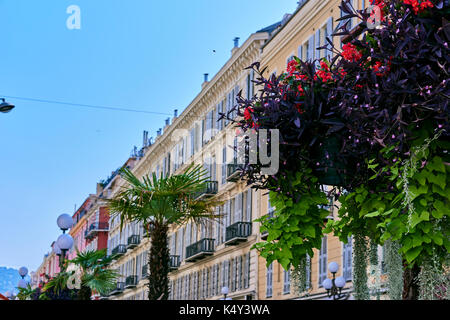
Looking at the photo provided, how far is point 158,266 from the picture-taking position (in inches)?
560

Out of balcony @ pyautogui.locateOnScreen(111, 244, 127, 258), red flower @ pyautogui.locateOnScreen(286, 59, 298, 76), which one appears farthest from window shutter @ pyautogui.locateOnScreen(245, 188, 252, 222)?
red flower @ pyautogui.locateOnScreen(286, 59, 298, 76)

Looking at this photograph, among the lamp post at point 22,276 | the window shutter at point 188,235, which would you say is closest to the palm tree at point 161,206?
the lamp post at point 22,276

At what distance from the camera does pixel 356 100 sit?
440 cm

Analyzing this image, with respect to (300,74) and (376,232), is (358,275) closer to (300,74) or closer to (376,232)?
(376,232)

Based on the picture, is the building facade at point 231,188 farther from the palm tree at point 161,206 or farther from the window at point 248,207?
the palm tree at point 161,206

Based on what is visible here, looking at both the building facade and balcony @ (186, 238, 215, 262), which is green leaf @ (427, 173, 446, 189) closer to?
the building facade

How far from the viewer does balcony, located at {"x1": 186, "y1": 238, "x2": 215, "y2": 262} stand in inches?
1700

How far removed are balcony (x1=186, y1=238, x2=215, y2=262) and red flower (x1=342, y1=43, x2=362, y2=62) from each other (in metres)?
38.4

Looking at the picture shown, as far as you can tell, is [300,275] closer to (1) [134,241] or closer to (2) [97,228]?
(1) [134,241]

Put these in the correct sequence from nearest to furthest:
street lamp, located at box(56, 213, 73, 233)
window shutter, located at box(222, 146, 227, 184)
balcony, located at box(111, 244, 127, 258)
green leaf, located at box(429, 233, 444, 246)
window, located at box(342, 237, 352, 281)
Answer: green leaf, located at box(429, 233, 444, 246)
street lamp, located at box(56, 213, 73, 233)
window, located at box(342, 237, 352, 281)
window shutter, located at box(222, 146, 227, 184)
balcony, located at box(111, 244, 127, 258)

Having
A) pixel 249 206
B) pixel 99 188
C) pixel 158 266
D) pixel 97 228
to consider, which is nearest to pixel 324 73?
pixel 158 266

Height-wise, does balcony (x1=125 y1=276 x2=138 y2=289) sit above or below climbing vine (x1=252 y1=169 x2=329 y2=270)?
above

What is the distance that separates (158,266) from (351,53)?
392 inches
